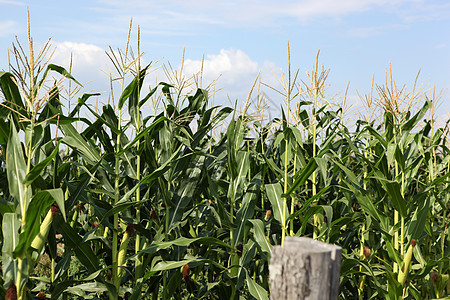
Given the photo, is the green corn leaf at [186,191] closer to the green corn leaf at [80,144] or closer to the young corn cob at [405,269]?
the green corn leaf at [80,144]

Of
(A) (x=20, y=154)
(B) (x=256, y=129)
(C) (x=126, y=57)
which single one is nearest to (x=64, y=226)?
(A) (x=20, y=154)

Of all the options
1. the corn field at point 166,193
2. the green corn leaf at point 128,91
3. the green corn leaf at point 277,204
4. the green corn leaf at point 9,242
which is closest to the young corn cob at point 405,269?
the corn field at point 166,193

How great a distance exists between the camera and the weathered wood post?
7.08 feet

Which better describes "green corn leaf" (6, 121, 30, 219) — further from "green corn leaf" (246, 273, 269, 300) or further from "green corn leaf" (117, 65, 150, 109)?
"green corn leaf" (246, 273, 269, 300)

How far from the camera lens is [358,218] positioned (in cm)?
493

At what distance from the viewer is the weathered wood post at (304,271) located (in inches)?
85.0

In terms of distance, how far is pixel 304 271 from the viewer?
7.10 feet

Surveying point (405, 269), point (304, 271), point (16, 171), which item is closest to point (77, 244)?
point (16, 171)

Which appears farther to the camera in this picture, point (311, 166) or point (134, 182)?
point (134, 182)

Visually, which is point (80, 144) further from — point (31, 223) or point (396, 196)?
point (396, 196)

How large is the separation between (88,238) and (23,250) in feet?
2.21

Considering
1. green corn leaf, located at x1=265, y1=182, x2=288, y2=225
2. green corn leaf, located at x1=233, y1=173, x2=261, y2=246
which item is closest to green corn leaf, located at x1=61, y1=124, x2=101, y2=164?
green corn leaf, located at x1=233, y1=173, x2=261, y2=246

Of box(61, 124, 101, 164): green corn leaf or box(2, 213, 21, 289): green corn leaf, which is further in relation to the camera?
box(61, 124, 101, 164): green corn leaf

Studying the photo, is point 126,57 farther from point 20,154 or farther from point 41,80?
point 20,154
